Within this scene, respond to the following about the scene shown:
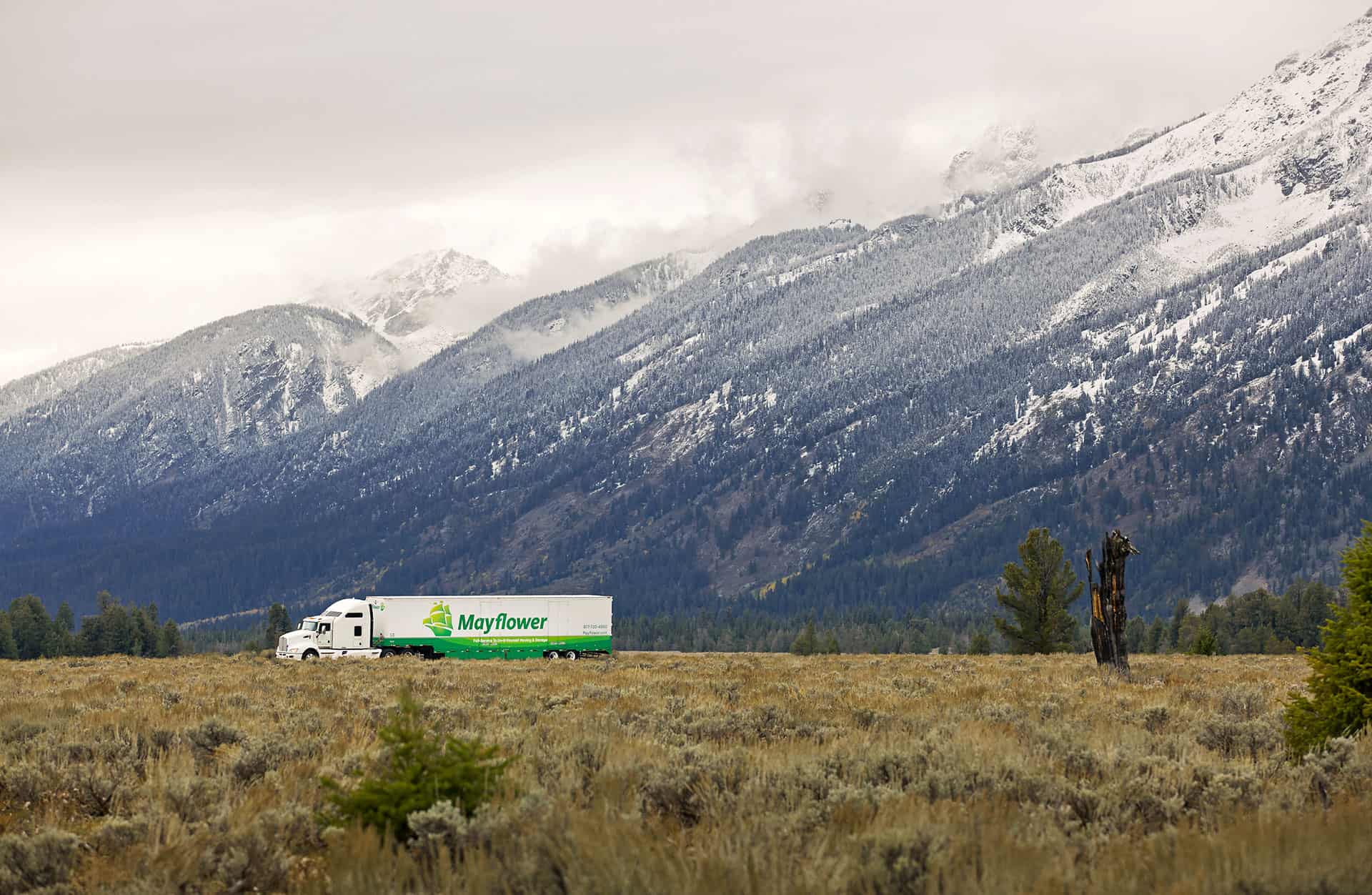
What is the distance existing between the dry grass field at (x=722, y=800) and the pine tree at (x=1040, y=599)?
43.7 metres

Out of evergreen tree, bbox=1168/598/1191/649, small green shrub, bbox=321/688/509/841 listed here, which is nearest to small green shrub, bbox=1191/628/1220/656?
evergreen tree, bbox=1168/598/1191/649

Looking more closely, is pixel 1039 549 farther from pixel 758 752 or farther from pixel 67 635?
pixel 67 635

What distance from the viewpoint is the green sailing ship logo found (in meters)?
57.8

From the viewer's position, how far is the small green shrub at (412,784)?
8.39m

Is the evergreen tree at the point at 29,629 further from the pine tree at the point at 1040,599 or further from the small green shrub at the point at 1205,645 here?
the small green shrub at the point at 1205,645

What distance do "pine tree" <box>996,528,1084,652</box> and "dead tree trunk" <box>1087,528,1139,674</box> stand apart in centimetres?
3063

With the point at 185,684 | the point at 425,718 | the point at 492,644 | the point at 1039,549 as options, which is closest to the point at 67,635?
the point at 492,644

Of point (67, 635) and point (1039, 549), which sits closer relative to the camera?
point (1039, 549)

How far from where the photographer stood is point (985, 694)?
2019cm

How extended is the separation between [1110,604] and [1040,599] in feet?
109

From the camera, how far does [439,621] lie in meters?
58.1

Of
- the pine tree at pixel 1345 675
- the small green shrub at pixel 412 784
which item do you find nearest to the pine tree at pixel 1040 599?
the pine tree at pixel 1345 675

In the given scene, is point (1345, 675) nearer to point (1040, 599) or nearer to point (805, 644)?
point (1040, 599)

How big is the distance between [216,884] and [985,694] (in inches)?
574
